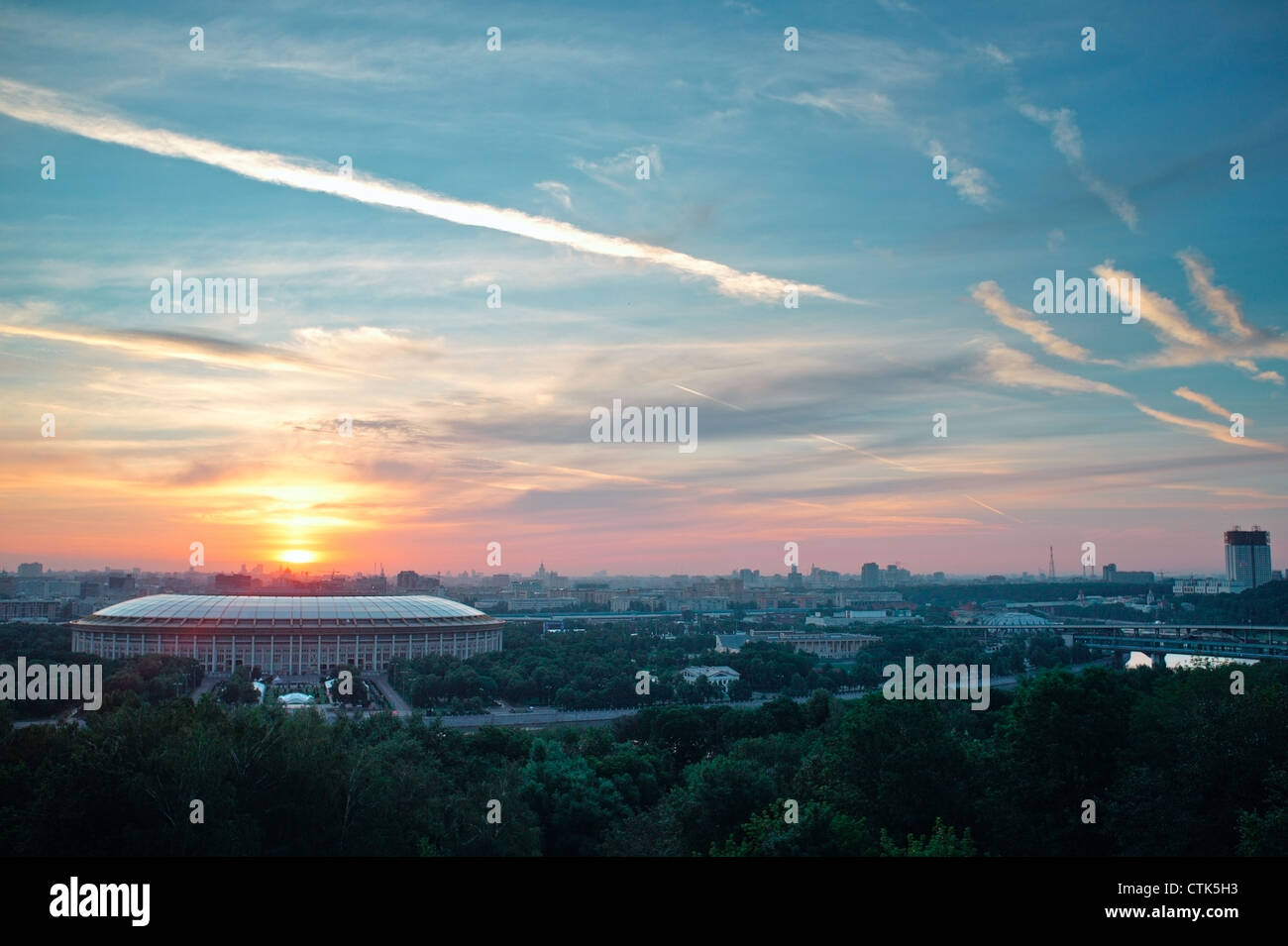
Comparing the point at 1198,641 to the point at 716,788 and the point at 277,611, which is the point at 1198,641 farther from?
the point at 277,611


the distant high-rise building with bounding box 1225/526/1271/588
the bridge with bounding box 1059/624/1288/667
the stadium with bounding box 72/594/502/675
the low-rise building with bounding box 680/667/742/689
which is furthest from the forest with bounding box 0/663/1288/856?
the distant high-rise building with bounding box 1225/526/1271/588

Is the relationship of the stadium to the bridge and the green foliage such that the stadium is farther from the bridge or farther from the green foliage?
the green foliage

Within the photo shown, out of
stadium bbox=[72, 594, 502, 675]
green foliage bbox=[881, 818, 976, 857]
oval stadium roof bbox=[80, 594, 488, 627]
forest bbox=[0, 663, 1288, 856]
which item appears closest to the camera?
green foliage bbox=[881, 818, 976, 857]

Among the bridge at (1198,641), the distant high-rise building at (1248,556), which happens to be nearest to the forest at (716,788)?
the bridge at (1198,641)
